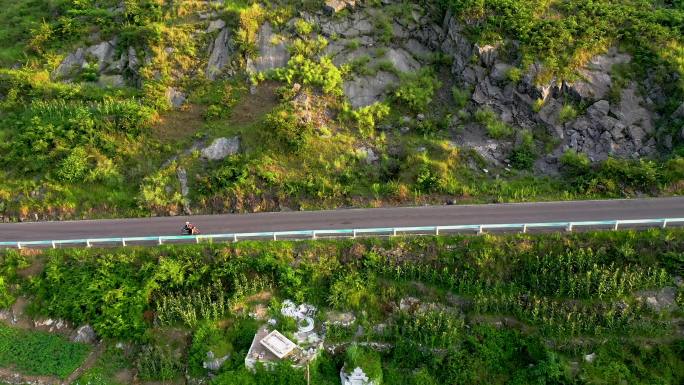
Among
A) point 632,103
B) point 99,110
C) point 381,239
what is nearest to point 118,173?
point 99,110

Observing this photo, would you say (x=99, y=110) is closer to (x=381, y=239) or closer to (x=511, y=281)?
(x=381, y=239)

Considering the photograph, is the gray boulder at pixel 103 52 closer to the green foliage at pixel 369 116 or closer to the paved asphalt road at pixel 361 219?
the paved asphalt road at pixel 361 219

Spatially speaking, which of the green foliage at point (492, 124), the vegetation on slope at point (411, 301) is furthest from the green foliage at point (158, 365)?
the green foliage at point (492, 124)

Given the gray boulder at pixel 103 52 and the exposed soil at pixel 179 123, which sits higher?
the gray boulder at pixel 103 52

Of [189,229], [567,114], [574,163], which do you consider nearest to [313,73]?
[189,229]

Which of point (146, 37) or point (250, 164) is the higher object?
point (146, 37)
